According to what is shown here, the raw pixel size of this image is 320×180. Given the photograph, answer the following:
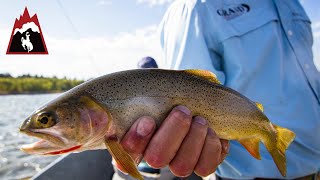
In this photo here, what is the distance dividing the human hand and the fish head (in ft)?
0.54

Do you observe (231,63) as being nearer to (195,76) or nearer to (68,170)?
(195,76)

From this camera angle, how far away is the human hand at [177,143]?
1.71m

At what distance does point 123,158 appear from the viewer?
1.64m

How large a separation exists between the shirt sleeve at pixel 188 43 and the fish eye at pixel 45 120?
1.33 metres

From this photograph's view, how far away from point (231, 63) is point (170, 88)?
112cm

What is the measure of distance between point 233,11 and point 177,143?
156 centimetres

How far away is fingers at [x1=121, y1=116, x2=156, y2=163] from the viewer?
168cm

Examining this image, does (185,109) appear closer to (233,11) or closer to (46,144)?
(46,144)

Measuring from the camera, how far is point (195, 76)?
6.02 ft

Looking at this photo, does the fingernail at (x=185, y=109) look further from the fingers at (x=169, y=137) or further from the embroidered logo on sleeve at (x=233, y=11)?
the embroidered logo on sleeve at (x=233, y=11)

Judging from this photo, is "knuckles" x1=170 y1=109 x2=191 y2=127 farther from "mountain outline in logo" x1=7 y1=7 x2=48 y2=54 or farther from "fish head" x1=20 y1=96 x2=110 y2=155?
"mountain outline in logo" x1=7 y1=7 x2=48 y2=54

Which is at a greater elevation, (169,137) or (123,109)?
(123,109)

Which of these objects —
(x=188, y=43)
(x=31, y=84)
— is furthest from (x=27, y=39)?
(x=31, y=84)

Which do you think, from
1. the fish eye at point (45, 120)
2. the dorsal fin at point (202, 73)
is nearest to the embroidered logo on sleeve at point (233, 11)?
the dorsal fin at point (202, 73)
